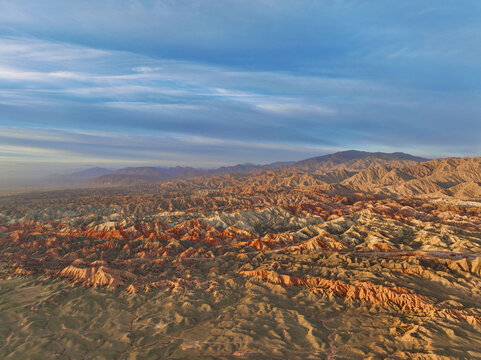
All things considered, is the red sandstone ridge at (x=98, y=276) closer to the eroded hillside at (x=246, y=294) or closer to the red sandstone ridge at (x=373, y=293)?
the eroded hillside at (x=246, y=294)

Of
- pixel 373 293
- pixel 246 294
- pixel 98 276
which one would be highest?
pixel 373 293

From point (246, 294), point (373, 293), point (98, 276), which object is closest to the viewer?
point (373, 293)

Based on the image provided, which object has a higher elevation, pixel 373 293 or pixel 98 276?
pixel 373 293

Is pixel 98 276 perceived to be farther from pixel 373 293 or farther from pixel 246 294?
pixel 373 293

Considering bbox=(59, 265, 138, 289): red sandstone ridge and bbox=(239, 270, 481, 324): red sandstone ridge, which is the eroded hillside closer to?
bbox=(239, 270, 481, 324): red sandstone ridge

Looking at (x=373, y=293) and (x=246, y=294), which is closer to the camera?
(x=373, y=293)

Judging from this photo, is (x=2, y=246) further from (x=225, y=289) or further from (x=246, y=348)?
(x=246, y=348)

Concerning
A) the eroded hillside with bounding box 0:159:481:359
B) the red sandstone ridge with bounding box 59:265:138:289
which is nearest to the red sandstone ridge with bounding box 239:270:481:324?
the eroded hillside with bounding box 0:159:481:359

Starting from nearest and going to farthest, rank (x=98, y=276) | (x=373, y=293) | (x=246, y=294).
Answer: (x=373, y=293) < (x=246, y=294) < (x=98, y=276)

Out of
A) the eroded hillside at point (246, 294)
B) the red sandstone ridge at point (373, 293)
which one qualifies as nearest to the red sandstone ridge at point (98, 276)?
the eroded hillside at point (246, 294)

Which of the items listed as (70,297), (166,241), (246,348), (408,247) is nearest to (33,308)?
(70,297)

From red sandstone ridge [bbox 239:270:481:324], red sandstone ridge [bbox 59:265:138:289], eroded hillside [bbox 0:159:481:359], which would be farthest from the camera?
red sandstone ridge [bbox 59:265:138:289]

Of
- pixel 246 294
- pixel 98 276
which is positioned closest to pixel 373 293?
pixel 246 294
